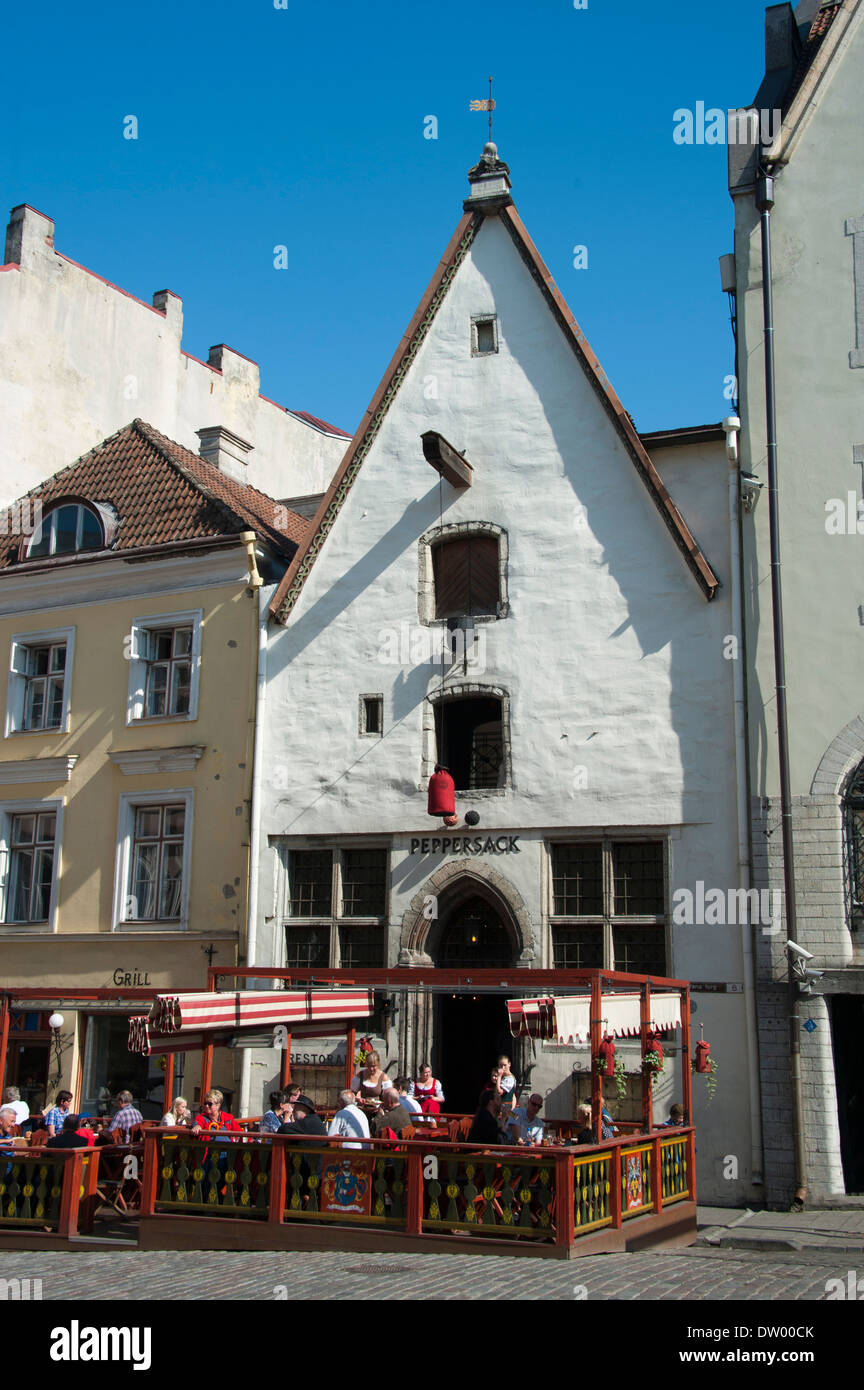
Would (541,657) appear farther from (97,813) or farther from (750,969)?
(97,813)

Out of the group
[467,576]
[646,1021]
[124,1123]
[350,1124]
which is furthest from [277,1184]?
[467,576]

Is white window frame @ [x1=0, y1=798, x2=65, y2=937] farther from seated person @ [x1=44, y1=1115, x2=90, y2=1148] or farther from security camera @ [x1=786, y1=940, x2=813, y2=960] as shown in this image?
security camera @ [x1=786, y1=940, x2=813, y2=960]

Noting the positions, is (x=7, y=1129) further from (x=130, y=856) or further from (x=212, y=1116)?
(x=130, y=856)

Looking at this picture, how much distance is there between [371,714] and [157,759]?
367 cm

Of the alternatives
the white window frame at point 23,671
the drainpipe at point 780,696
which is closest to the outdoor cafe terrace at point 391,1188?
the drainpipe at point 780,696

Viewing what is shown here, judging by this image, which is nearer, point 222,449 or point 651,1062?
point 651,1062

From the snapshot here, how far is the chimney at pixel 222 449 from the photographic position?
27.4 metres

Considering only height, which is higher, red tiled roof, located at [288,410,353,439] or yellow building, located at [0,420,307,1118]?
red tiled roof, located at [288,410,353,439]

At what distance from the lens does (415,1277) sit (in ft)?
33.4

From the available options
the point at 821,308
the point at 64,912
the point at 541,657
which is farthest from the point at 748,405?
the point at 64,912

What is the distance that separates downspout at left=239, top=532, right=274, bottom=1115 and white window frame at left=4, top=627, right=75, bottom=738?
3736 millimetres

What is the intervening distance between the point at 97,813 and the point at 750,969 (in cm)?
1083

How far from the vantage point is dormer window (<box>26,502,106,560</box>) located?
23859 millimetres

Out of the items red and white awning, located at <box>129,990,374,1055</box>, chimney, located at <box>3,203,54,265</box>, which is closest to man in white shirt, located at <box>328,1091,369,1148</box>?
red and white awning, located at <box>129,990,374,1055</box>
